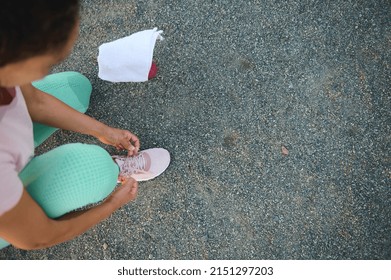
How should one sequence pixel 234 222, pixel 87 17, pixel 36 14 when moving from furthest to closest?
pixel 87 17
pixel 234 222
pixel 36 14

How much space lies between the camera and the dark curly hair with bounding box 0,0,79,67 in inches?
26.8

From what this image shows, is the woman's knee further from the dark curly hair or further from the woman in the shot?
the dark curly hair

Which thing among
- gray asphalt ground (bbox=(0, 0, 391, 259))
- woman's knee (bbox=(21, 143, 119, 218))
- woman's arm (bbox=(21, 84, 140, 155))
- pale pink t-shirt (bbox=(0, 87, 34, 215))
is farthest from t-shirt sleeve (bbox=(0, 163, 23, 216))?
gray asphalt ground (bbox=(0, 0, 391, 259))

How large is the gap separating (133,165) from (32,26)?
0.87 metres

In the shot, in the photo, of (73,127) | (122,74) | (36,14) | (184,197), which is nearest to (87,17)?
(122,74)

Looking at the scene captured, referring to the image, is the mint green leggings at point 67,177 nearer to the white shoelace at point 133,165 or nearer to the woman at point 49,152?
the woman at point 49,152

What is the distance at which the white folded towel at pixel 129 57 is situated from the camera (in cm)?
162

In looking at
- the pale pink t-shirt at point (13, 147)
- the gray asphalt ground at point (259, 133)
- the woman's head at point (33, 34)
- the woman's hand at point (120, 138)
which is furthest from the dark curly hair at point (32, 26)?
the gray asphalt ground at point (259, 133)

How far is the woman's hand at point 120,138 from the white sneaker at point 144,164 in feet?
0.13

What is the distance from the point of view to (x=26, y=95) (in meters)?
1.22

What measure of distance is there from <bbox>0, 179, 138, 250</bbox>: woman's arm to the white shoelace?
0.17m

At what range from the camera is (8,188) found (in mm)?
911
